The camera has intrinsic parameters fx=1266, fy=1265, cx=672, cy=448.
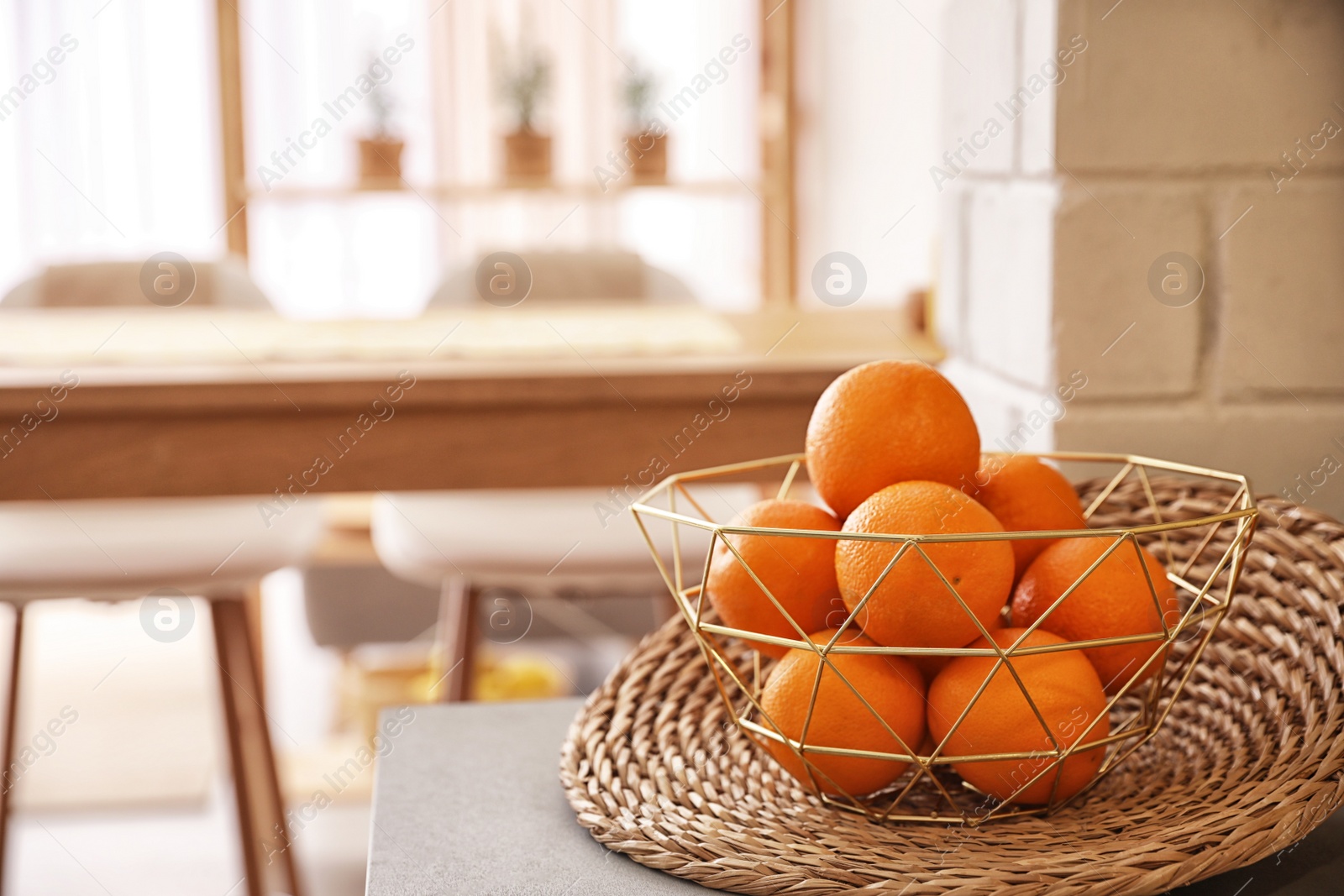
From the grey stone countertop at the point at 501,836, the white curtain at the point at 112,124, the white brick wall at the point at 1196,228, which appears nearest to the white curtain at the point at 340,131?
the white curtain at the point at 112,124

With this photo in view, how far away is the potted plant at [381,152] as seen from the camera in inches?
111

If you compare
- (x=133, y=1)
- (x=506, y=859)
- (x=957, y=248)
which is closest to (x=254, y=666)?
(x=957, y=248)

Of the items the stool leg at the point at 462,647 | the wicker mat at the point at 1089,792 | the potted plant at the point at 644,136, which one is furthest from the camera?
the potted plant at the point at 644,136

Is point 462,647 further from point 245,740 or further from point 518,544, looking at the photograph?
point 245,740

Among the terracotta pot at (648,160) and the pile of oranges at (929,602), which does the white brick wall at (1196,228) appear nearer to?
the pile of oranges at (929,602)

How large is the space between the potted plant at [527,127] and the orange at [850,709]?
248cm

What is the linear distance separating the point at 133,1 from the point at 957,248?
2616mm

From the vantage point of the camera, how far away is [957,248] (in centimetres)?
94

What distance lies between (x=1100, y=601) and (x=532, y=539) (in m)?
1.06

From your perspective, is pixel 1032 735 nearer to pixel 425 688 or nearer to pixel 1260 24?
pixel 1260 24

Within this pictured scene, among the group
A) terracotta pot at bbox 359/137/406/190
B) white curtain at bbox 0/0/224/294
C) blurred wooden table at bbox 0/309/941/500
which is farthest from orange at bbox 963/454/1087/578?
white curtain at bbox 0/0/224/294

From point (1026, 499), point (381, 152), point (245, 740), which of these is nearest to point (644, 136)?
point (381, 152)

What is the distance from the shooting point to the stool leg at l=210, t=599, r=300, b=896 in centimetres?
151

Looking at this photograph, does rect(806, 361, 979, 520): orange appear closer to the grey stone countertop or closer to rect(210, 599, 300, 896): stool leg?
the grey stone countertop
